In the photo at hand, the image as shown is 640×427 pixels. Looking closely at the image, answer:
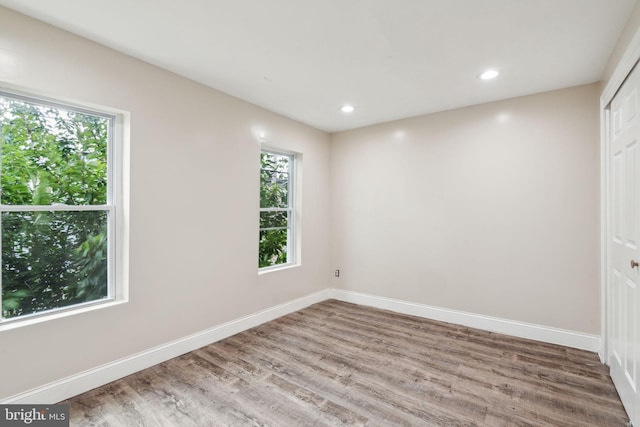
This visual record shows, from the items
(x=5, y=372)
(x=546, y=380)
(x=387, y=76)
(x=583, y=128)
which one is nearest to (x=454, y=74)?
(x=387, y=76)

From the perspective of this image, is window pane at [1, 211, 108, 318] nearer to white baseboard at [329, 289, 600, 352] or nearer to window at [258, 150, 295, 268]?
window at [258, 150, 295, 268]

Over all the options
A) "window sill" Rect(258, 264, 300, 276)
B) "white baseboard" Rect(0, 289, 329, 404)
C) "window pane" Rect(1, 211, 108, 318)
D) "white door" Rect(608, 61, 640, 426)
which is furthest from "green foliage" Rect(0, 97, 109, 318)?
"white door" Rect(608, 61, 640, 426)

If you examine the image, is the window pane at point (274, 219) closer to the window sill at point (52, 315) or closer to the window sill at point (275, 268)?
the window sill at point (275, 268)

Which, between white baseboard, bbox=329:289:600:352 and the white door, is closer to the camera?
the white door

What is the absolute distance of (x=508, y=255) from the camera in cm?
329

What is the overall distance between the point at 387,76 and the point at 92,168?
2576 mm

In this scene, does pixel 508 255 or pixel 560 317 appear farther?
pixel 508 255

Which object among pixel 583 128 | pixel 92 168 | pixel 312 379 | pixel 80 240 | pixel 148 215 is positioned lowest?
pixel 312 379

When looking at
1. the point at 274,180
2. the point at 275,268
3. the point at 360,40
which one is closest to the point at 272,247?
the point at 275,268

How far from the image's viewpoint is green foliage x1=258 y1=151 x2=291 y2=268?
12.5 feet

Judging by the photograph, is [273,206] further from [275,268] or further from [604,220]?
[604,220]

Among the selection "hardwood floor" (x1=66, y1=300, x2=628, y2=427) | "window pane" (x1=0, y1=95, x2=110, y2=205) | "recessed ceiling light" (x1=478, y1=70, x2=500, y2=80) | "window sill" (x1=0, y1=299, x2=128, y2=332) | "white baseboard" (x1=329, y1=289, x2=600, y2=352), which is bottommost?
"hardwood floor" (x1=66, y1=300, x2=628, y2=427)

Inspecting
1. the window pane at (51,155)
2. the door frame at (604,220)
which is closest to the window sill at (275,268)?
Result: the window pane at (51,155)

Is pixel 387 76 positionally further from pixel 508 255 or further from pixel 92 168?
pixel 92 168
